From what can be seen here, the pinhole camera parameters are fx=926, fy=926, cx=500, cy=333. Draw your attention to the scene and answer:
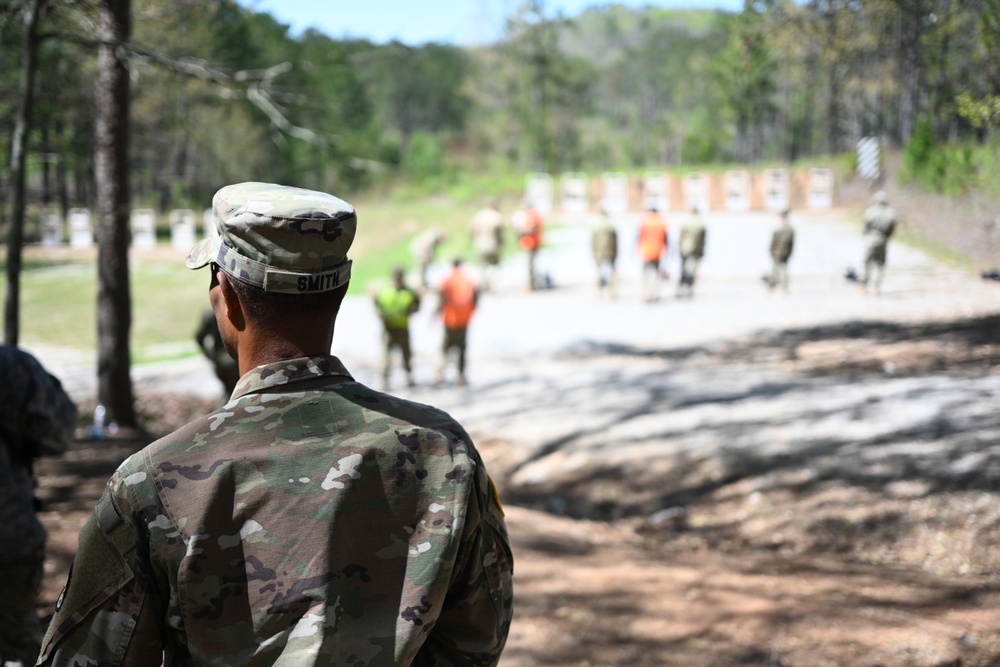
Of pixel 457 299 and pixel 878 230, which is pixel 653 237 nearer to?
pixel 878 230

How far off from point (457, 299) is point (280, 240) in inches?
375

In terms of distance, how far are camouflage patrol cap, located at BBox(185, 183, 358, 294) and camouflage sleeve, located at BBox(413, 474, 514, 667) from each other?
1.85ft

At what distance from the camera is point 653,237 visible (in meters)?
15.6

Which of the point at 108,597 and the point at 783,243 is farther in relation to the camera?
the point at 783,243

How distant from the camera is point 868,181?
1426cm

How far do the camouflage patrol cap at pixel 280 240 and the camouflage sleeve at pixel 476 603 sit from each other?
0.56 meters

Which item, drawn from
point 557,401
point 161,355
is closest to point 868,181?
point 557,401

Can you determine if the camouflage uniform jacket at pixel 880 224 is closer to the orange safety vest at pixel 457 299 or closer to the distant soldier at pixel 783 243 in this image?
the distant soldier at pixel 783 243

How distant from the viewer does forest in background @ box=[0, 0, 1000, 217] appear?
8.00 metres

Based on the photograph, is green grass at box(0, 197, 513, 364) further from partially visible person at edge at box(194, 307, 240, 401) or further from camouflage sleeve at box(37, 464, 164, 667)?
camouflage sleeve at box(37, 464, 164, 667)

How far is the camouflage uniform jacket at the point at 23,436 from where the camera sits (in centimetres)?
322

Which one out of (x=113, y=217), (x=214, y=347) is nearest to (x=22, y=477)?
(x=214, y=347)

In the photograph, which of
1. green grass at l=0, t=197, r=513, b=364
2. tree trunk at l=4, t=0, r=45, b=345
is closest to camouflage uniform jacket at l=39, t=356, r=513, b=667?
tree trunk at l=4, t=0, r=45, b=345

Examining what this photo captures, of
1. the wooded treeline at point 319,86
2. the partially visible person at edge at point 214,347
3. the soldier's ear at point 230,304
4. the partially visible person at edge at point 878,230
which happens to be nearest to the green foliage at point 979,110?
the wooded treeline at point 319,86
